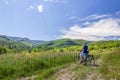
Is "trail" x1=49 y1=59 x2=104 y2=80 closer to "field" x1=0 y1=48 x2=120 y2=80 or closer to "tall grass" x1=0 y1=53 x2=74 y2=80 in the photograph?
"field" x1=0 y1=48 x2=120 y2=80

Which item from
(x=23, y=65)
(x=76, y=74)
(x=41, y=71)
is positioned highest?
(x=23, y=65)

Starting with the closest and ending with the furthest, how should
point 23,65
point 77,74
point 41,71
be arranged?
1. point 77,74
2. point 41,71
3. point 23,65

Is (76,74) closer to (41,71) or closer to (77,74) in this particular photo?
(77,74)

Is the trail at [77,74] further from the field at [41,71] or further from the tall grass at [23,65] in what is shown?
the tall grass at [23,65]

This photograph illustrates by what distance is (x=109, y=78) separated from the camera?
22.3 meters

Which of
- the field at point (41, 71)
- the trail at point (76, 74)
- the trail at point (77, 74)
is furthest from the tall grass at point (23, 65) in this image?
the trail at point (77, 74)

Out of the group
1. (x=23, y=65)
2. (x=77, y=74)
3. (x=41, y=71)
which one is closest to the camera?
(x=77, y=74)

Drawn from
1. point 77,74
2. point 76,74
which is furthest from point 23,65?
point 77,74

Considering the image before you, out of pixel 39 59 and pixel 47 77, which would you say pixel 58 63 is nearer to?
pixel 39 59

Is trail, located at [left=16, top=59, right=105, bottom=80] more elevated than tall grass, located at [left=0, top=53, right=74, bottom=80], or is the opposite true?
tall grass, located at [left=0, top=53, right=74, bottom=80]

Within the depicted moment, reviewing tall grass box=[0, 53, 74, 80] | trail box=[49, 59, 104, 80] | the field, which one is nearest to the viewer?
trail box=[49, 59, 104, 80]

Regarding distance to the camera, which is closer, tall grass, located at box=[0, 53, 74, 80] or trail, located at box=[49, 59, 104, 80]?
trail, located at box=[49, 59, 104, 80]

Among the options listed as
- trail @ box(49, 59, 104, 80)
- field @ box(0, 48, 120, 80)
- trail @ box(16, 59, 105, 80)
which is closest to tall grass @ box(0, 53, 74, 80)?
field @ box(0, 48, 120, 80)

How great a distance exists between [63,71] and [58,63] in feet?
19.4
